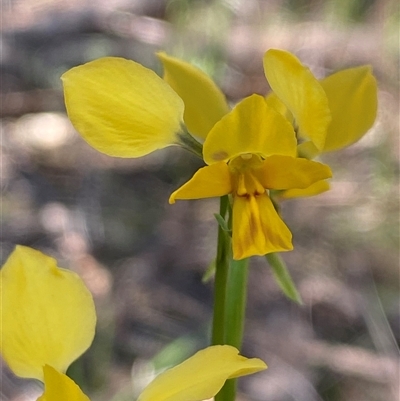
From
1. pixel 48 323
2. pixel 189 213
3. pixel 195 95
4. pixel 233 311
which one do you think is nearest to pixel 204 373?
pixel 233 311

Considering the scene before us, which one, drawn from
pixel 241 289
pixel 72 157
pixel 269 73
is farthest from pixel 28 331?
pixel 72 157

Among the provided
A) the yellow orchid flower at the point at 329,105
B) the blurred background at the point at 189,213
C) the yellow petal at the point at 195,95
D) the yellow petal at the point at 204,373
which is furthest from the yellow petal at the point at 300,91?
the blurred background at the point at 189,213

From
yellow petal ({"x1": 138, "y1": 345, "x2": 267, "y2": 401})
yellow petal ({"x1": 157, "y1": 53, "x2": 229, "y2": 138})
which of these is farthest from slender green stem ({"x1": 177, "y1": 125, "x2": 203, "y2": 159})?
yellow petal ({"x1": 138, "y1": 345, "x2": 267, "y2": 401})

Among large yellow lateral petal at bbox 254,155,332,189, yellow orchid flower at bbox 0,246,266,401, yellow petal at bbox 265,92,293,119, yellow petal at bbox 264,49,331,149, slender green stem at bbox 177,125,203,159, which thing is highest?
yellow petal at bbox 264,49,331,149

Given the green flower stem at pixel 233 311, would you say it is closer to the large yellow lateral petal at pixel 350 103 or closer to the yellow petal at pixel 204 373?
the yellow petal at pixel 204 373

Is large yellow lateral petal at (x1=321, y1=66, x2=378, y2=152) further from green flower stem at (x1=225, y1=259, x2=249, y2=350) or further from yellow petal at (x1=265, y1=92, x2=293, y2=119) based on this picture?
green flower stem at (x1=225, y1=259, x2=249, y2=350)

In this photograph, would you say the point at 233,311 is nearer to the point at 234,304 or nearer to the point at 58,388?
the point at 234,304

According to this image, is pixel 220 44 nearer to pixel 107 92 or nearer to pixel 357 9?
pixel 357 9
